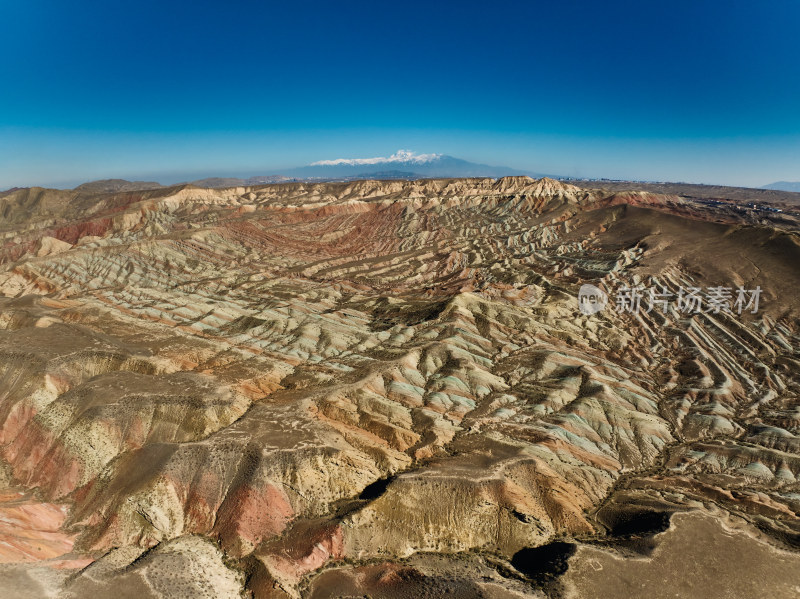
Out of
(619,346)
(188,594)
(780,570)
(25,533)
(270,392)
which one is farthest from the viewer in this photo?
(619,346)

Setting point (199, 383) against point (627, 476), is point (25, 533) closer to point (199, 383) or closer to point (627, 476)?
point (199, 383)

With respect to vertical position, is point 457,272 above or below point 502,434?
above

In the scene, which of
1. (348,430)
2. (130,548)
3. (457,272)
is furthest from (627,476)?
(457,272)

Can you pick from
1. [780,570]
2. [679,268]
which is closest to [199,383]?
[780,570]

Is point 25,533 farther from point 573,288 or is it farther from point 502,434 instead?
point 573,288

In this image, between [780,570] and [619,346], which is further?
[619,346]

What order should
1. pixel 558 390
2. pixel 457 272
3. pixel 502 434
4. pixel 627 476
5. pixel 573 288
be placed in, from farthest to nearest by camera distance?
pixel 457 272, pixel 573 288, pixel 558 390, pixel 502 434, pixel 627 476

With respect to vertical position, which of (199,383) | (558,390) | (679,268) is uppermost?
(679,268)
